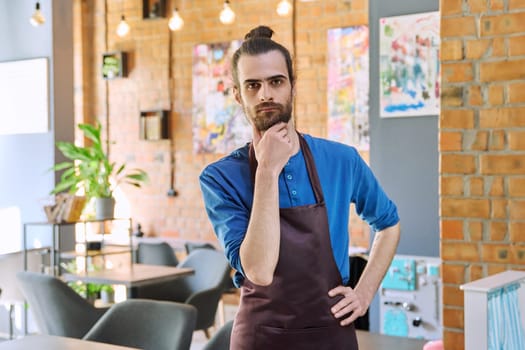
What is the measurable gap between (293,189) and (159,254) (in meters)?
4.58

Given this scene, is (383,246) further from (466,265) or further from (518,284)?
(466,265)

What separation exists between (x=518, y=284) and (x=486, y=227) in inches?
11.7

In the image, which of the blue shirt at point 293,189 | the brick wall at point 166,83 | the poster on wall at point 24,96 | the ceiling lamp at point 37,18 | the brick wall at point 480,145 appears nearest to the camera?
the blue shirt at point 293,189

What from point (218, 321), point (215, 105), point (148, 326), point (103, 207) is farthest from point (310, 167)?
point (215, 105)

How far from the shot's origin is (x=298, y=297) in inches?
62.3

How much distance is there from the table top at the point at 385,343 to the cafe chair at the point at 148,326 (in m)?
0.73

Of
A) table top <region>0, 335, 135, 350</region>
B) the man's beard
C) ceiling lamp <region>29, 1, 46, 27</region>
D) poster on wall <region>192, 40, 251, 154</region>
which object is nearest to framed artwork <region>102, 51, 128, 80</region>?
poster on wall <region>192, 40, 251, 154</region>

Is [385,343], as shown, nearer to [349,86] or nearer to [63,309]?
[63,309]

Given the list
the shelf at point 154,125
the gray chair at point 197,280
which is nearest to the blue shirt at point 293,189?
the gray chair at point 197,280

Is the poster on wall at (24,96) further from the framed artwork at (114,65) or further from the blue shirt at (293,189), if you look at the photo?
the blue shirt at (293,189)

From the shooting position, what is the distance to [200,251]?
543 centimetres

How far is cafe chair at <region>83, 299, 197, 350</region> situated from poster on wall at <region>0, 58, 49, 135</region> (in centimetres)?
331

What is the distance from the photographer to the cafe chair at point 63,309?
13.2ft

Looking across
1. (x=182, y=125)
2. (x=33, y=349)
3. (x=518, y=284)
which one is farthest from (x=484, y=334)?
(x=182, y=125)
